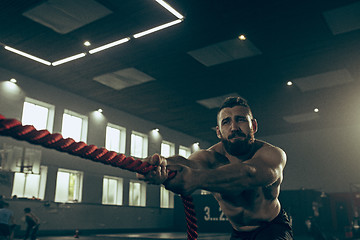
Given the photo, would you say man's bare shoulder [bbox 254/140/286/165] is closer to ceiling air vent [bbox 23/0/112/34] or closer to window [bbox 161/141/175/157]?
ceiling air vent [bbox 23/0/112/34]

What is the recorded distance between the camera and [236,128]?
1523 mm

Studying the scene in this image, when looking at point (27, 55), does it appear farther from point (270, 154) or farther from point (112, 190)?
point (270, 154)

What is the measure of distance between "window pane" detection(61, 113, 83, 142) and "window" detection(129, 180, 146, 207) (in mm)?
2944

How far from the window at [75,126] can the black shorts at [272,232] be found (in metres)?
8.93

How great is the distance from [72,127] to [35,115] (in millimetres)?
1321

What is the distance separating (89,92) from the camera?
10.2m

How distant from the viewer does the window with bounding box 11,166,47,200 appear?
27.6 ft

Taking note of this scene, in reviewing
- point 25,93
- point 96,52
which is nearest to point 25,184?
point 25,93

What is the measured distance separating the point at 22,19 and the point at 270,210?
6356 millimetres

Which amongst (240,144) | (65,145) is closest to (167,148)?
(240,144)

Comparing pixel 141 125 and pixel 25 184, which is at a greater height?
pixel 141 125

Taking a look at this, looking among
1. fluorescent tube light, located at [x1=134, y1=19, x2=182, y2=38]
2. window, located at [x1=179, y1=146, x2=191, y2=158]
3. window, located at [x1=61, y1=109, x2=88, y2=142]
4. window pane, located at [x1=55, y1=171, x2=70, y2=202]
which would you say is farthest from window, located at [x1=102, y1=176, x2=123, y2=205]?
fluorescent tube light, located at [x1=134, y1=19, x2=182, y2=38]

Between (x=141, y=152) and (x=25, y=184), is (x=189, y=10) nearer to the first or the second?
(x=25, y=184)

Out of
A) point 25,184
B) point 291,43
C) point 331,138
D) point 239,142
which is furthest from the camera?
point 331,138
